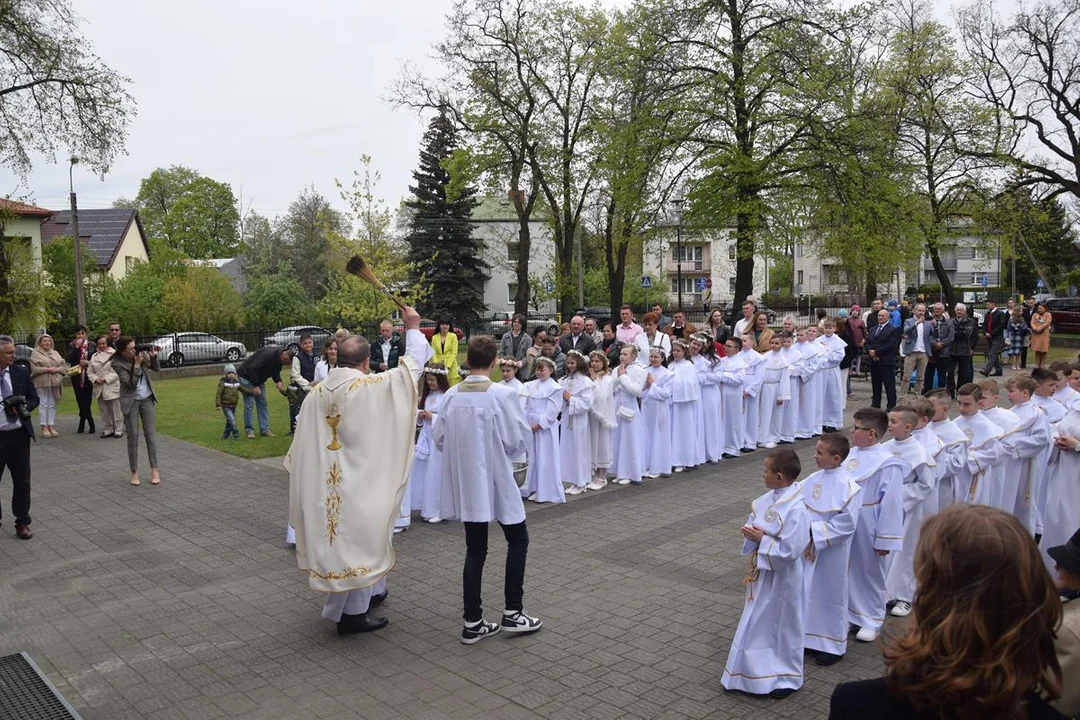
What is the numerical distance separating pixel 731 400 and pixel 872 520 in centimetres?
720

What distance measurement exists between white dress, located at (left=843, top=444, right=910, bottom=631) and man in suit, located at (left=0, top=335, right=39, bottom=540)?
26.9 ft

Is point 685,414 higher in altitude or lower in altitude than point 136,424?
lower

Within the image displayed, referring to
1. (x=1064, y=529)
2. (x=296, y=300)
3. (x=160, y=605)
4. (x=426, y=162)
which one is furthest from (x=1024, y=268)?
(x=160, y=605)

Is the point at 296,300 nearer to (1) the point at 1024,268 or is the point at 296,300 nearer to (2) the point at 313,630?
(2) the point at 313,630

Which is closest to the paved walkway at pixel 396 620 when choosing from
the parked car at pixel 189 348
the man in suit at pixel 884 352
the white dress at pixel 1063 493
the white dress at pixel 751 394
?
the white dress at pixel 1063 493

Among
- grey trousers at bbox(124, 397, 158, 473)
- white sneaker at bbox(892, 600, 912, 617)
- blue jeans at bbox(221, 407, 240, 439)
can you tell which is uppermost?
grey trousers at bbox(124, 397, 158, 473)

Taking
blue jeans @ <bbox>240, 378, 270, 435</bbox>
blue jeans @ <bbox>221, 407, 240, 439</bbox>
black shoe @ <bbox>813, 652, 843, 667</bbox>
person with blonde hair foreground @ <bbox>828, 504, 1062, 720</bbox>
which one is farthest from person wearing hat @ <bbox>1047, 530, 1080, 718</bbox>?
blue jeans @ <bbox>221, 407, 240, 439</bbox>

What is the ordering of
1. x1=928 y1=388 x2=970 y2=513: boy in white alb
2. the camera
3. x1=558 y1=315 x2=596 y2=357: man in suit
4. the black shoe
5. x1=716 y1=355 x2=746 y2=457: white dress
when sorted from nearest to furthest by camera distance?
1. the black shoe
2. x1=928 y1=388 x2=970 y2=513: boy in white alb
3. the camera
4. x1=716 y1=355 x2=746 y2=457: white dress
5. x1=558 y1=315 x2=596 y2=357: man in suit

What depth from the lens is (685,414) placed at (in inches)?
481

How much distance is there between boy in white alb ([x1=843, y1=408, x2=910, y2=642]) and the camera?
232 inches

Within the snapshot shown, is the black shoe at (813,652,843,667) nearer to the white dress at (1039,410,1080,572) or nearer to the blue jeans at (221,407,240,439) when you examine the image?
the white dress at (1039,410,1080,572)

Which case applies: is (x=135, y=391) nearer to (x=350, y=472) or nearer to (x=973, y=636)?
(x=350, y=472)

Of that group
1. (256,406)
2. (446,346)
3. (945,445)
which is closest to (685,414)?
(446,346)

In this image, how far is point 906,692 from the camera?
6.31ft
